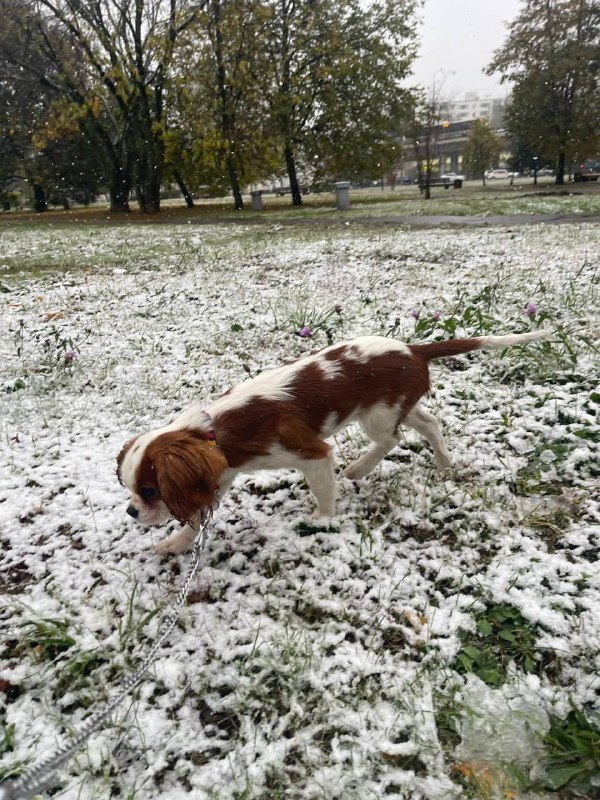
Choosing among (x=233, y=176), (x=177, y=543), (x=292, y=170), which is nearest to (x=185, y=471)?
(x=177, y=543)

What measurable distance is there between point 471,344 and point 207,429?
65.9 inches

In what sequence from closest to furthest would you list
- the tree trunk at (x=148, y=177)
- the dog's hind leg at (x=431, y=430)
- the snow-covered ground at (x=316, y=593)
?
the snow-covered ground at (x=316, y=593)
the dog's hind leg at (x=431, y=430)
the tree trunk at (x=148, y=177)

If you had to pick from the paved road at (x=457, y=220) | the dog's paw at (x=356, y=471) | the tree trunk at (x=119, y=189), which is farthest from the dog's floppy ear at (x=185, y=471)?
the tree trunk at (x=119, y=189)

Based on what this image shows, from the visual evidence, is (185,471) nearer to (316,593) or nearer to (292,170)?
(316,593)

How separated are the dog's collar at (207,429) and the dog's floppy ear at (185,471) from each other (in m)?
0.05

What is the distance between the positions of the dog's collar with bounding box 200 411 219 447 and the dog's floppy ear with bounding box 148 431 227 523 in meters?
0.05

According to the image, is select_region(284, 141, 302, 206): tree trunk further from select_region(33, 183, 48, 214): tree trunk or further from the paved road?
select_region(33, 183, 48, 214): tree trunk

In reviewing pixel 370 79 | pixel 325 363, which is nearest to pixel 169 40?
pixel 370 79

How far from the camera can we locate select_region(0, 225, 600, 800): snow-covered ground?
189cm

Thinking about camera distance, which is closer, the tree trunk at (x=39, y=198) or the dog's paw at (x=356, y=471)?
the dog's paw at (x=356, y=471)

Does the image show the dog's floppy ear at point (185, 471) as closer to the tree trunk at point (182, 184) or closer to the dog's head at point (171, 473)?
the dog's head at point (171, 473)

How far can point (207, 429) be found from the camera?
255cm

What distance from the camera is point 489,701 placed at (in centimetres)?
201

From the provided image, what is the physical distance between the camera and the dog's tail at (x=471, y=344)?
9.95 feet
